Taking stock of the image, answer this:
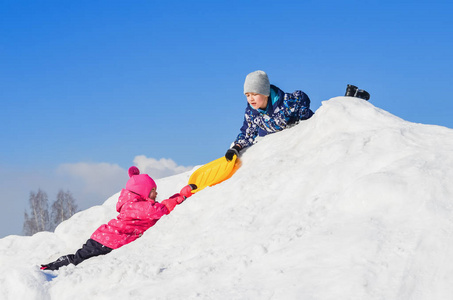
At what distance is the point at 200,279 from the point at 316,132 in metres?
2.42

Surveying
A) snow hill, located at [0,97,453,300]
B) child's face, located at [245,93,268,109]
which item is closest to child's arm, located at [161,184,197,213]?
snow hill, located at [0,97,453,300]

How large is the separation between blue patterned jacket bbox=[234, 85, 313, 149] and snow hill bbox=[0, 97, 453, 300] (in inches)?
33.8

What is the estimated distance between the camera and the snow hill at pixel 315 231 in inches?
110

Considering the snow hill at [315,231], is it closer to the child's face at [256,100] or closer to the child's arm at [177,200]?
the child's arm at [177,200]

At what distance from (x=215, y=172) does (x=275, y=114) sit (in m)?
1.22

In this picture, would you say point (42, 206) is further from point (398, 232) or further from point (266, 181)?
point (398, 232)

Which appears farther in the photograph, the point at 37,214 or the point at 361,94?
the point at 37,214

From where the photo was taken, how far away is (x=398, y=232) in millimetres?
3025

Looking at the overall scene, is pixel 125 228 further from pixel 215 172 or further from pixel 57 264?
pixel 215 172

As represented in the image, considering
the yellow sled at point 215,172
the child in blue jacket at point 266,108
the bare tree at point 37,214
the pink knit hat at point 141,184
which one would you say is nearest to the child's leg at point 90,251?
the pink knit hat at point 141,184

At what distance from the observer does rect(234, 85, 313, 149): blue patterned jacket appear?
6047 millimetres

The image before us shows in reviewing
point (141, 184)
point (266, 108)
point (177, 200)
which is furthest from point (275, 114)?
point (141, 184)

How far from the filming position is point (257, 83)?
19.2 feet

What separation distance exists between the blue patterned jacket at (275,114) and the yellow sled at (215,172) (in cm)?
49
